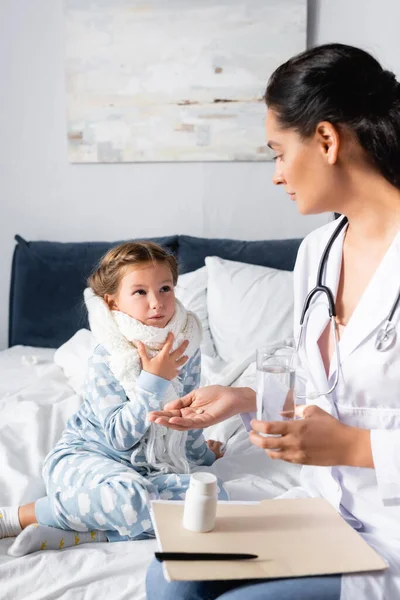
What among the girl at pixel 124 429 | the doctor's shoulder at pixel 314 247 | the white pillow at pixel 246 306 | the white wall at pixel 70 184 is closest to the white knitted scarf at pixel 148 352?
the girl at pixel 124 429

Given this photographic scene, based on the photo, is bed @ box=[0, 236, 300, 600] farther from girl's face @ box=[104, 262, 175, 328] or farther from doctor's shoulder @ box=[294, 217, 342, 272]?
doctor's shoulder @ box=[294, 217, 342, 272]

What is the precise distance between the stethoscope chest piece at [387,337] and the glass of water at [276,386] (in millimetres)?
157

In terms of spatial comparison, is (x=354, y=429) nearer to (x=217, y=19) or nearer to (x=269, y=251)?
(x=269, y=251)

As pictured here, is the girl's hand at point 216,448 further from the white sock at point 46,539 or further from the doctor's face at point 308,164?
the doctor's face at point 308,164

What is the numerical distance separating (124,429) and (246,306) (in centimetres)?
114

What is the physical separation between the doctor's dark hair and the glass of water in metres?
0.40

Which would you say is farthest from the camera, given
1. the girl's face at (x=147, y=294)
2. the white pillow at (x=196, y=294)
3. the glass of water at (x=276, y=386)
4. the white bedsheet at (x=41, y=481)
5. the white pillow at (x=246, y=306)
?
the white pillow at (x=196, y=294)

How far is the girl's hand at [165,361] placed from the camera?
68.4 inches

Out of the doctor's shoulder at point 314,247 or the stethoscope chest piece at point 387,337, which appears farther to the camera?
the doctor's shoulder at point 314,247

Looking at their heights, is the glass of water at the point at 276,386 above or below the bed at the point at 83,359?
above

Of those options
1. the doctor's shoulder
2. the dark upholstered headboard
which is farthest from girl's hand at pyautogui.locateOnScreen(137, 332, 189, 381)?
the dark upholstered headboard

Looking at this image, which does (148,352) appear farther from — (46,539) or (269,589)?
(269,589)

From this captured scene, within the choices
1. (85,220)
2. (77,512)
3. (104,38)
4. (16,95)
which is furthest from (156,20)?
(77,512)

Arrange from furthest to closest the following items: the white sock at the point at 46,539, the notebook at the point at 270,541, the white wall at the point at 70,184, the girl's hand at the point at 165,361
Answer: the white wall at the point at 70,184 < the girl's hand at the point at 165,361 < the white sock at the point at 46,539 < the notebook at the point at 270,541
